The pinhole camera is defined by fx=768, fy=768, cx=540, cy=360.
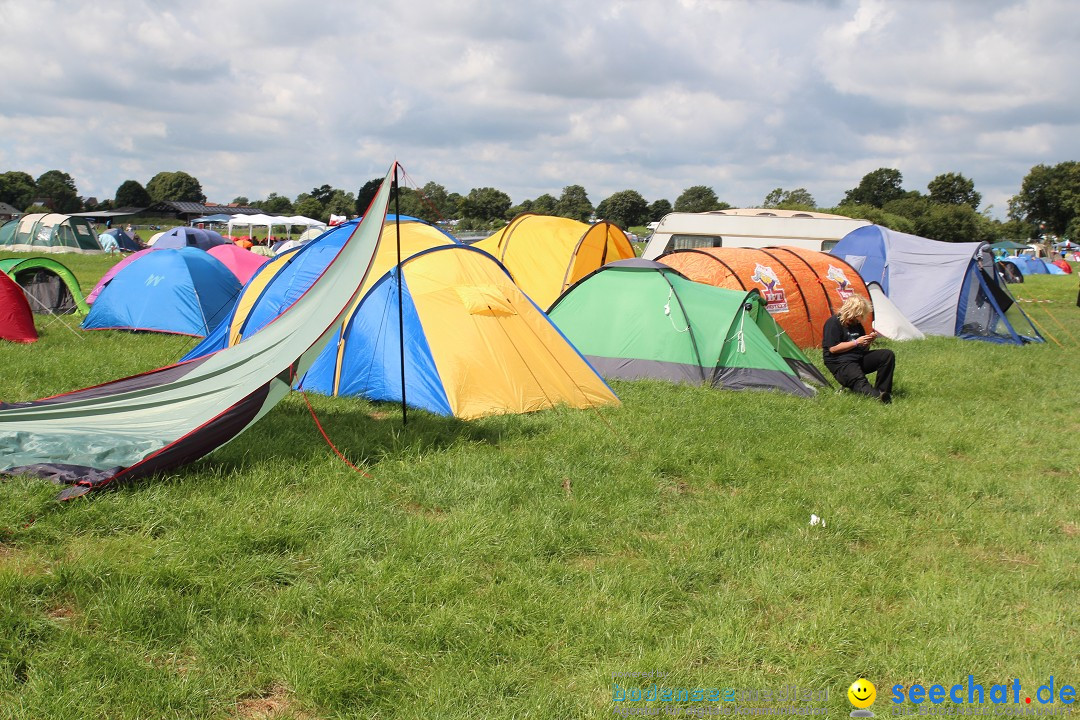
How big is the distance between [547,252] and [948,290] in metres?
7.79

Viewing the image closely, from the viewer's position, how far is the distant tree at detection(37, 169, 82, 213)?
89.1 metres

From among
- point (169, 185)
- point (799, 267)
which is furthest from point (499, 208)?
point (799, 267)

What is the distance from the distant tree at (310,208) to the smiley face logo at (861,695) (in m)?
81.9

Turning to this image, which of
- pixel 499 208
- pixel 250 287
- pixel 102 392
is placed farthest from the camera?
pixel 499 208

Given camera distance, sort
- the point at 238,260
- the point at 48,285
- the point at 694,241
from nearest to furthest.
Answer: the point at 48,285
the point at 238,260
the point at 694,241

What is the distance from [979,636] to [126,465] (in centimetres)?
496

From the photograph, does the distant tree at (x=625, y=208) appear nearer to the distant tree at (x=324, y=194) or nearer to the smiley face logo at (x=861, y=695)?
the distant tree at (x=324, y=194)

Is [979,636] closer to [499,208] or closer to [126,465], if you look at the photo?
[126,465]

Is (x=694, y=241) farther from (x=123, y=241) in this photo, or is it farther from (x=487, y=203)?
(x=487, y=203)

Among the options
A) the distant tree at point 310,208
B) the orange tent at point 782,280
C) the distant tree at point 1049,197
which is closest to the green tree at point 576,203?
the distant tree at point 310,208

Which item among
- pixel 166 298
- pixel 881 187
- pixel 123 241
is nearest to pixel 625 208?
pixel 881 187

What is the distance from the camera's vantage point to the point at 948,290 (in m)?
14.9

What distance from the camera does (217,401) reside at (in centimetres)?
560

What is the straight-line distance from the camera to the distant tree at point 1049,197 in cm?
6304
